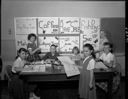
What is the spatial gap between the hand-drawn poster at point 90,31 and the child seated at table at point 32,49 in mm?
613

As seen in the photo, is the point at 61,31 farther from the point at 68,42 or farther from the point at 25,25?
the point at 25,25

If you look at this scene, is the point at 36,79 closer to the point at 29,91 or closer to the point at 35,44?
the point at 29,91

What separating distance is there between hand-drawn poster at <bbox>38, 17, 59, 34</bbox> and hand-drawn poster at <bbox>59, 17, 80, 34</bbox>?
2.9 inches

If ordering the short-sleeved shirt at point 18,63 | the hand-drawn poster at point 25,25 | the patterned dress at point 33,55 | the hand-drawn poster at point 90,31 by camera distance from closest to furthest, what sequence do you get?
the short-sleeved shirt at point 18,63
the patterned dress at point 33,55
the hand-drawn poster at point 25,25
the hand-drawn poster at point 90,31

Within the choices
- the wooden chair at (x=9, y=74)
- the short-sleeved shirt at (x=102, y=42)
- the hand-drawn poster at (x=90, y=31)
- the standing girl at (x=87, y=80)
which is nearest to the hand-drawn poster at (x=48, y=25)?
the hand-drawn poster at (x=90, y=31)

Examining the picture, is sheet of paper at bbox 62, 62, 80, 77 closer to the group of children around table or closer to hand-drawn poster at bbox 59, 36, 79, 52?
the group of children around table

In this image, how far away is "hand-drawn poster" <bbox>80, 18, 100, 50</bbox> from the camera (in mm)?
2297

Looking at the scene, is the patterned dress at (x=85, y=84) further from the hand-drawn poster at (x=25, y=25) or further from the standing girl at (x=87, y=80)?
the hand-drawn poster at (x=25, y=25)

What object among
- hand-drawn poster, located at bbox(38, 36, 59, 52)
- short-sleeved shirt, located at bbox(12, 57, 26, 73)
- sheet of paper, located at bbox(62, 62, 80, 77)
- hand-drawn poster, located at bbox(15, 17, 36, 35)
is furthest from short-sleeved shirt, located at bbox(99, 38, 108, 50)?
short-sleeved shirt, located at bbox(12, 57, 26, 73)

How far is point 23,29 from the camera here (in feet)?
7.36

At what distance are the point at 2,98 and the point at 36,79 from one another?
21.7 inches

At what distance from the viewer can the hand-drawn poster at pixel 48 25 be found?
2.26 meters

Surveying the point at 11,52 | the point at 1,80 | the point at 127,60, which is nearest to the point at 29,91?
the point at 1,80

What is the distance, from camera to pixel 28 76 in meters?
1.45
